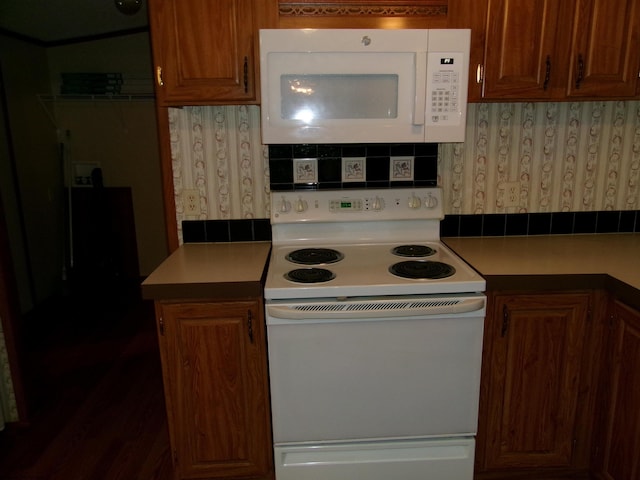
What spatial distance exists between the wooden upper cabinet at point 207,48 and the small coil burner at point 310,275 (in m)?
0.68

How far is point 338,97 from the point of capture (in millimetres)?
1591

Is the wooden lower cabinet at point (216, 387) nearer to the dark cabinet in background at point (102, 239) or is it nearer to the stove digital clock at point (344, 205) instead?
the stove digital clock at point (344, 205)

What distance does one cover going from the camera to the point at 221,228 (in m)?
2.07

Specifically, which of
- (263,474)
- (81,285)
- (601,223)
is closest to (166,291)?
(263,474)

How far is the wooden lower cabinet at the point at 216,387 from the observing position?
1.54 m

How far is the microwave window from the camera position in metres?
1.57

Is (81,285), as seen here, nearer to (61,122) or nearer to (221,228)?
(61,122)

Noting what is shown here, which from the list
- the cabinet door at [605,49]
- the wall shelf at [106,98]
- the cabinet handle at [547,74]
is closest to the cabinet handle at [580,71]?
the cabinet door at [605,49]

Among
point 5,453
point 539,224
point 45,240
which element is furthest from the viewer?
point 45,240

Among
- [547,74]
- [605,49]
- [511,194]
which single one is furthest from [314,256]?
[605,49]

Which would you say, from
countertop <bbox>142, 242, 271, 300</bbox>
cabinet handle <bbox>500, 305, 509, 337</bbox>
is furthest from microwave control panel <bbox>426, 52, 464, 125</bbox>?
countertop <bbox>142, 242, 271, 300</bbox>

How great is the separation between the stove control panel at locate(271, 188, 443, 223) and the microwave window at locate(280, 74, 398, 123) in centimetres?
42

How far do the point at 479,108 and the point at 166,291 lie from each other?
1559 millimetres

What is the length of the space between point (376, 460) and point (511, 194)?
4.35ft
